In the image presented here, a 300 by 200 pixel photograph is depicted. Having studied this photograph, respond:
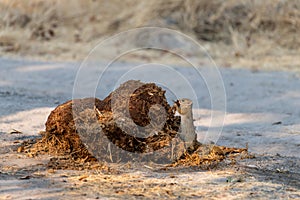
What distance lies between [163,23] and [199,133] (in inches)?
169

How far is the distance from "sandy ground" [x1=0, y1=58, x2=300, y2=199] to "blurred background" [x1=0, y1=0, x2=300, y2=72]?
98 cm

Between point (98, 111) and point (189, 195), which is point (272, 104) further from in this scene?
point (189, 195)

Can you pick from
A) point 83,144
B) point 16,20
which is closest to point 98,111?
point 83,144

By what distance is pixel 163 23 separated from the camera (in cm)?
908

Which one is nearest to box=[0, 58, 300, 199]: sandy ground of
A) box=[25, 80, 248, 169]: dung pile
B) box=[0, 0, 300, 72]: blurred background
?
box=[25, 80, 248, 169]: dung pile

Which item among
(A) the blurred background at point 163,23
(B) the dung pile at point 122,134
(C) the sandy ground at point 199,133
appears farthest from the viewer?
(A) the blurred background at point 163,23

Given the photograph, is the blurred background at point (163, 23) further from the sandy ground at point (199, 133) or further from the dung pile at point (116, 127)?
the dung pile at point (116, 127)

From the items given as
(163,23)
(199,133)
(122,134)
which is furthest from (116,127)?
(163,23)

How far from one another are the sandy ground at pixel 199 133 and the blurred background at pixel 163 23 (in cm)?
98

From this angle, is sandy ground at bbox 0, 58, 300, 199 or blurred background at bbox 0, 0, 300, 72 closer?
sandy ground at bbox 0, 58, 300, 199

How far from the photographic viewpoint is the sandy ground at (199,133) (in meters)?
3.24

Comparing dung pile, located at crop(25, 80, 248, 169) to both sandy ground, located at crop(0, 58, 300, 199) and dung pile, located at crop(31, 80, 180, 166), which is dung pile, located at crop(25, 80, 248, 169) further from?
sandy ground, located at crop(0, 58, 300, 199)

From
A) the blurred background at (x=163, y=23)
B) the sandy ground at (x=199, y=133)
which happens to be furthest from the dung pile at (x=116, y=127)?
the blurred background at (x=163, y=23)

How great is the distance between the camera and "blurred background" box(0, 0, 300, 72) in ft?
27.7
